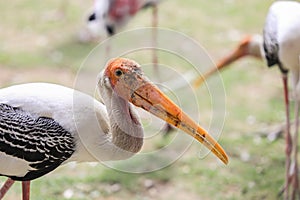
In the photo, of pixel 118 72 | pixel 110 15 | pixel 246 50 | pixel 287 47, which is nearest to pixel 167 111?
pixel 118 72

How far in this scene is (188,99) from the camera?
5.17 m

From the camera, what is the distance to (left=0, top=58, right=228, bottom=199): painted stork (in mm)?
3406

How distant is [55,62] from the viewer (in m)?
7.10

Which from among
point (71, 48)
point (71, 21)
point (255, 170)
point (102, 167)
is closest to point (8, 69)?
point (71, 48)

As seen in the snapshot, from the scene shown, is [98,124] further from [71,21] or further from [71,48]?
[71,21]

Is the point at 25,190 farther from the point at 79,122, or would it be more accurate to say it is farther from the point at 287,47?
the point at 287,47

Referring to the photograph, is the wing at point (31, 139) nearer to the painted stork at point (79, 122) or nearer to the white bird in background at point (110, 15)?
the painted stork at point (79, 122)

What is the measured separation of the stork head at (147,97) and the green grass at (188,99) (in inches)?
44.7

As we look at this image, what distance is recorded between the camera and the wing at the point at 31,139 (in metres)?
3.42

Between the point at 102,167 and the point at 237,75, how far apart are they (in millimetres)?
2321

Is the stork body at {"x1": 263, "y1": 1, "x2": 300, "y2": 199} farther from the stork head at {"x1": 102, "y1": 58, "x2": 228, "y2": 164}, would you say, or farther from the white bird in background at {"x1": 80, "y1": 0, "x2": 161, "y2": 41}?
the white bird in background at {"x1": 80, "y1": 0, "x2": 161, "y2": 41}

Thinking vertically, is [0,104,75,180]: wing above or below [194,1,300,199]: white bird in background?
above

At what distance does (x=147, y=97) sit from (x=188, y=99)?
1797mm

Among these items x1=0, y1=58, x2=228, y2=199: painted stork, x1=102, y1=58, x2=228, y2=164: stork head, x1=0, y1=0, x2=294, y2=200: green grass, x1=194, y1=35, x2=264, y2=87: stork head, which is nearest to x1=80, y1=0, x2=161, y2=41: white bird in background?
x1=0, y1=0, x2=294, y2=200: green grass
